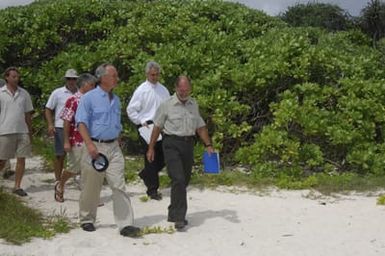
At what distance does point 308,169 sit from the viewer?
9.94 metres

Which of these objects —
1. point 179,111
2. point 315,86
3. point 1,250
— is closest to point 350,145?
point 315,86

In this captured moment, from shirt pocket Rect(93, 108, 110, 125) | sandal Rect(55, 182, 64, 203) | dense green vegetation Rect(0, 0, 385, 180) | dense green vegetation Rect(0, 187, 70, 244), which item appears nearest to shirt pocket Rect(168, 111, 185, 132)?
shirt pocket Rect(93, 108, 110, 125)

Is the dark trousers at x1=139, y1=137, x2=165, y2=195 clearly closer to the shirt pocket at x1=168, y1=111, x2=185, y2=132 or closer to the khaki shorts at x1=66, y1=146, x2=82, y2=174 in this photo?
the khaki shorts at x1=66, y1=146, x2=82, y2=174

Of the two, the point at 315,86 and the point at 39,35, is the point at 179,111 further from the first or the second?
the point at 39,35

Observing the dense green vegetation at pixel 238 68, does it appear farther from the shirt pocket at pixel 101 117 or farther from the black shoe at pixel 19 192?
the shirt pocket at pixel 101 117

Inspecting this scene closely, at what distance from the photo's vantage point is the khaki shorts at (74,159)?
7820 mm

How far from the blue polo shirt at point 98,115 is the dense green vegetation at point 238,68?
343cm

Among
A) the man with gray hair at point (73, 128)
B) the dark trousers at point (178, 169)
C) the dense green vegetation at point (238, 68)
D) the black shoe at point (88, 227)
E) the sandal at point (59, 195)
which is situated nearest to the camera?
the black shoe at point (88, 227)

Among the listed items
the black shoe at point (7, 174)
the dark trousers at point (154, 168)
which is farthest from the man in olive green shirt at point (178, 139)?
the black shoe at point (7, 174)

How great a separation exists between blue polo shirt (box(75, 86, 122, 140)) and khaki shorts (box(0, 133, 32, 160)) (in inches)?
80.0

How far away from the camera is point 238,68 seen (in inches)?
437

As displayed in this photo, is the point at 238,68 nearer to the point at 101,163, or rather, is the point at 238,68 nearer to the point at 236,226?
the point at 236,226

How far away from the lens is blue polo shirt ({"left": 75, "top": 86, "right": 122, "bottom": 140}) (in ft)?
21.9

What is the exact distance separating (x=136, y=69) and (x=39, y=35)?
318cm
